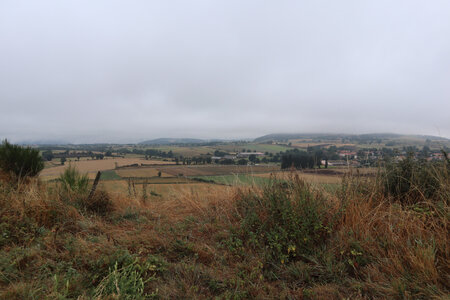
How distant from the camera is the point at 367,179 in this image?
14.1 ft

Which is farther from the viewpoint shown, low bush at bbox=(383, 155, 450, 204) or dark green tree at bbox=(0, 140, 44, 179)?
dark green tree at bbox=(0, 140, 44, 179)

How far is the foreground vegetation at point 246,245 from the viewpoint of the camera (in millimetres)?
2057

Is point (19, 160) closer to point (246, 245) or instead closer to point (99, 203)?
point (99, 203)

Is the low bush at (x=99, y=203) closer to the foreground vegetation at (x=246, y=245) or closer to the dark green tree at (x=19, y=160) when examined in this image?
the foreground vegetation at (x=246, y=245)

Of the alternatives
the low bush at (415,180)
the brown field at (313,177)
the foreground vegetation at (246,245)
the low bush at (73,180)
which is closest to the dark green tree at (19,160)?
the low bush at (73,180)

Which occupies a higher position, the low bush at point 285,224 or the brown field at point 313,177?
the brown field at point 313,177

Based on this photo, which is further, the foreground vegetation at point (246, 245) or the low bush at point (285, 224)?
the low bush at point (285, 224)

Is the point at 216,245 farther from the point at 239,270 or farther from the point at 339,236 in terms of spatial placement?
the point at 339,236

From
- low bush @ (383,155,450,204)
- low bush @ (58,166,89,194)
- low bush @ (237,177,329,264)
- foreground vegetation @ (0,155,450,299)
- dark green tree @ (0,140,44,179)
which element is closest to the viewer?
foreground vegetation @ (0,155,450,299)

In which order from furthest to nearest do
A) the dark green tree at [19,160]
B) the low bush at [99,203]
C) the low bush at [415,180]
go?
→ 1. the dark green tree at [19,160]
2. the low bush at [99,203]
3. the low bush at [415,180]

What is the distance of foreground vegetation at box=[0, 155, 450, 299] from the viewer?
6.75 ft

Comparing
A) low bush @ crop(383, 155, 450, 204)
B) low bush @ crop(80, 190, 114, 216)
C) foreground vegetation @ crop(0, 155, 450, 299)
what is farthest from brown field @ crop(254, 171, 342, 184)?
low bush @ crop(80, 190, 114, 216)

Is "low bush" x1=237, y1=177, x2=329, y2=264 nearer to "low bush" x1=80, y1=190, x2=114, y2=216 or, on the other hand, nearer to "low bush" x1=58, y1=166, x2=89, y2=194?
"low bush" x1=80, y1=190, x2=114, y2=216

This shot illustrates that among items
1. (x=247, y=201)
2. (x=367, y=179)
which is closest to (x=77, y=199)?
(x=247, y=201)
